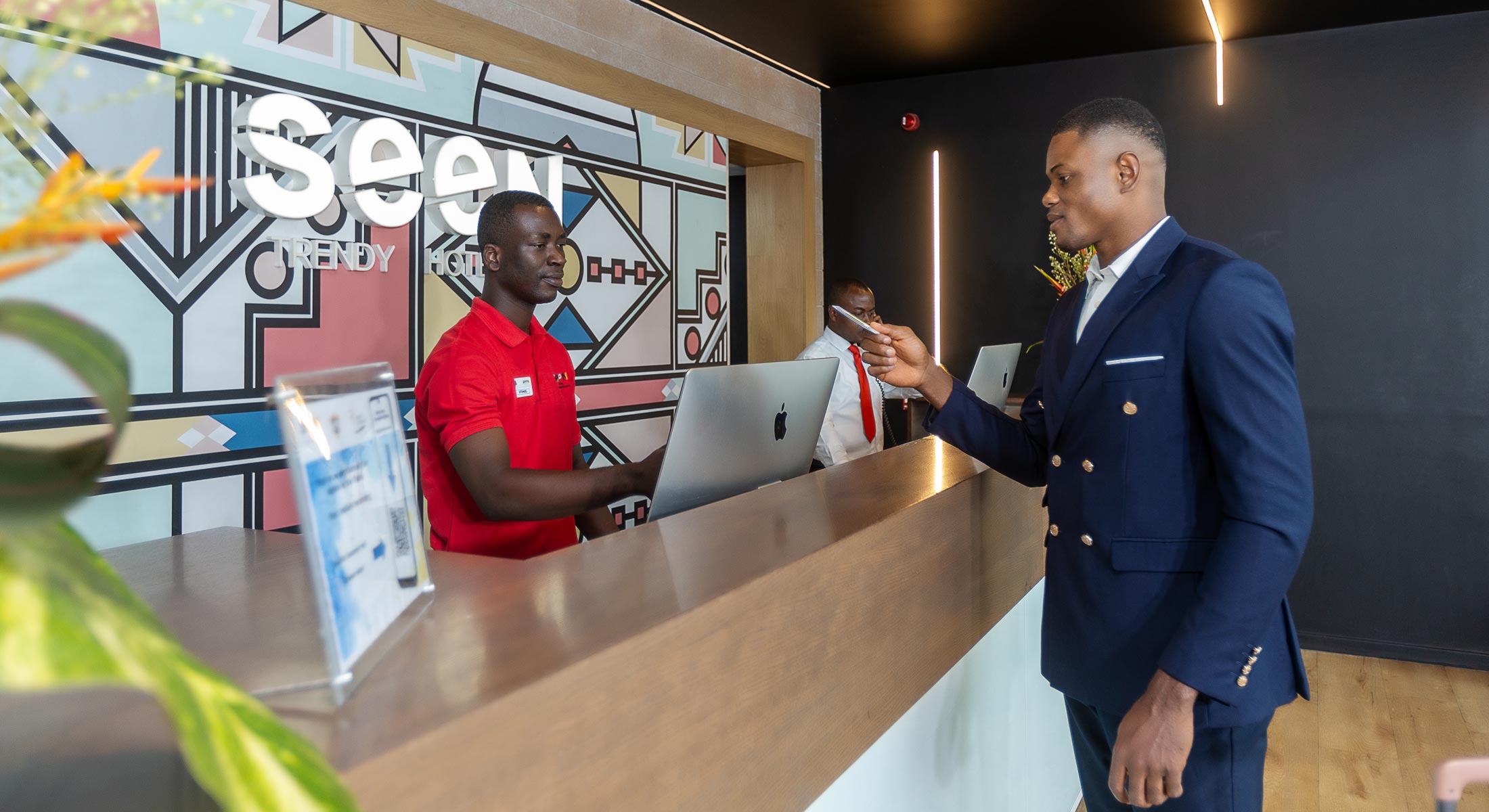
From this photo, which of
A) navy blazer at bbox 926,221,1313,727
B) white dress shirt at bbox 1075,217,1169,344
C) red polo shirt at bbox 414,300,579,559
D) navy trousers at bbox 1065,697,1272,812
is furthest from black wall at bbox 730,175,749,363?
navy trousers at bbox 1065,697,1272,812

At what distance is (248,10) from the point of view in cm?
261

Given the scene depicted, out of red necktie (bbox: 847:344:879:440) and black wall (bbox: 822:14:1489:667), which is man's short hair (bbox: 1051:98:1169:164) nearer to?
red necktie (bbox: 847:344:879:440)

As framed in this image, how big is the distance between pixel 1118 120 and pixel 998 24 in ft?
10.7

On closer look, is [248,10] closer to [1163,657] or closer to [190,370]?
[190,370]

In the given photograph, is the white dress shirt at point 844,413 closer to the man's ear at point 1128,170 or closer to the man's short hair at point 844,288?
the man's short hair at point 844,288

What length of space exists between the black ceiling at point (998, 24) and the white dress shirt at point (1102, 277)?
2955mm

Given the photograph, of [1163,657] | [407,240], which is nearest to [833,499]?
[1163,657]

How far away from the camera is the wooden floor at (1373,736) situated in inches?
121

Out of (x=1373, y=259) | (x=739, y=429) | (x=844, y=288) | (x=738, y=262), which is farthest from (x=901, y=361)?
(x=738, y=262)

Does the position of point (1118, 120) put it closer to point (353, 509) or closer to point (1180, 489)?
point (1180, 489)

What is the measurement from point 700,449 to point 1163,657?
730 mm

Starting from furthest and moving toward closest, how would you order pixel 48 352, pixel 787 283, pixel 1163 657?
pixel 787 283
pixel 1163 657
pixel 48 352

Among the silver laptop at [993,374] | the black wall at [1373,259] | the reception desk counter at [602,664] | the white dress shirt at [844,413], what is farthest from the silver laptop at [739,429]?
the black wall at [1373,259]

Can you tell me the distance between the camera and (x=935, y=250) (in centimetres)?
541
